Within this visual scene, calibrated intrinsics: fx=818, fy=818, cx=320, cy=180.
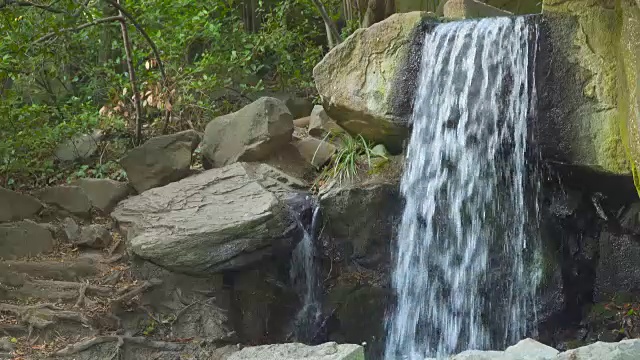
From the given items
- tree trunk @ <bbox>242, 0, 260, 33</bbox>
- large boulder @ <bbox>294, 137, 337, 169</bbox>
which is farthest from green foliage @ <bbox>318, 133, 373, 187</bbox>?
tree trunk @ <bbox>242, 0, 260, 33</bbox>

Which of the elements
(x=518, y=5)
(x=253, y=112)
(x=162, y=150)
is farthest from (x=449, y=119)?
(x=518, y=5)

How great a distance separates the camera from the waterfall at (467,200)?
749 cm

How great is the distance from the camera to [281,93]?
12.2 metres

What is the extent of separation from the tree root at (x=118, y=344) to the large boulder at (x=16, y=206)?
2.10 metres

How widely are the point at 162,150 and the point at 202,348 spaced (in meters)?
2.66

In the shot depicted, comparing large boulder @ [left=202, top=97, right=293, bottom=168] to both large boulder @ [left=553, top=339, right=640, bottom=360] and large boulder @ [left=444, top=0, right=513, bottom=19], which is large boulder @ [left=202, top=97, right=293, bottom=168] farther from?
large boulder @ [left=553, top=339, right=640, bottom=360]

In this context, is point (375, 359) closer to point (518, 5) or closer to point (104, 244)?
point (104, 244)

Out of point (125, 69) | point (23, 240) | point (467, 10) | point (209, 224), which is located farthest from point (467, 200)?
point (125, 69)

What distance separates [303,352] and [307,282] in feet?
7.67

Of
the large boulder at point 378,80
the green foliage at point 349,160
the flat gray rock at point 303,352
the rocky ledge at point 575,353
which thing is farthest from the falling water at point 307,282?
the rocky ledge at point 575,353

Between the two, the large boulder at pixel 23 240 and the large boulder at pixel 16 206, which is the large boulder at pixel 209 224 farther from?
the large boulder at pixel 16 206

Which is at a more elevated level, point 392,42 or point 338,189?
point 392,42

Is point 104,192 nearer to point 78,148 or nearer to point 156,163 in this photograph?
point 156,163

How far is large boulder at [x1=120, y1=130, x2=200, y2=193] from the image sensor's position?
8.95m
